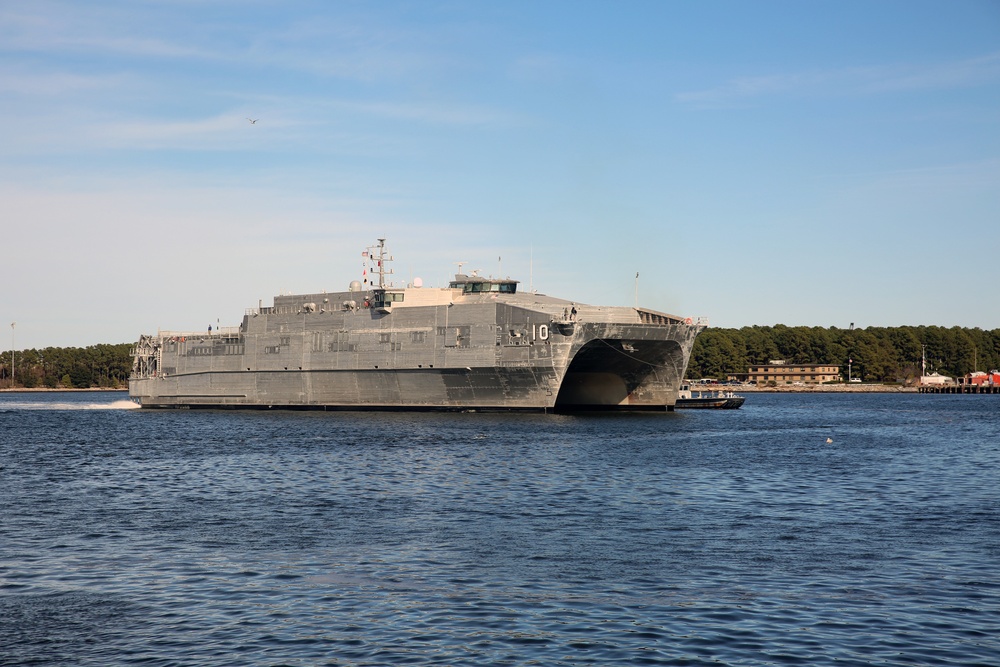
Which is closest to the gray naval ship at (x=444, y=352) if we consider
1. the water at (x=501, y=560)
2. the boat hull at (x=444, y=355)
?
the boat hull at (x=444, y=355)

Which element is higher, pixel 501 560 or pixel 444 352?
pixel 444 352

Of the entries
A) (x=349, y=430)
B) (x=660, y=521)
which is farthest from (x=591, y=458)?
(x=349, y=430)

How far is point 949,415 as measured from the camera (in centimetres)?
9975

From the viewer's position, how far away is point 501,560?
78.9 ft

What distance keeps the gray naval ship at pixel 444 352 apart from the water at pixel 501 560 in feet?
95.2

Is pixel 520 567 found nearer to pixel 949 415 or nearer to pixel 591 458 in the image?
pixel 591 458

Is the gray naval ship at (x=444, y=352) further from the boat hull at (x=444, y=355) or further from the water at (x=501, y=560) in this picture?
the water at (x=501, y=560)

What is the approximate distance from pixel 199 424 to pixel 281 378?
58.6 ft

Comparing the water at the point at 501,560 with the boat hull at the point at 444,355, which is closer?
the water at the point at 501,560

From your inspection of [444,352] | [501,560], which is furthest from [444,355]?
[501,560]

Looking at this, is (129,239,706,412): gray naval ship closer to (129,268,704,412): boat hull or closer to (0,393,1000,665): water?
(129,268,704,412): boat hull

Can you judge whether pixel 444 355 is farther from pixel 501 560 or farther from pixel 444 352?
pixel 501 560

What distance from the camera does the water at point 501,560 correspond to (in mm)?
17312

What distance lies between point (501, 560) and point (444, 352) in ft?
199
